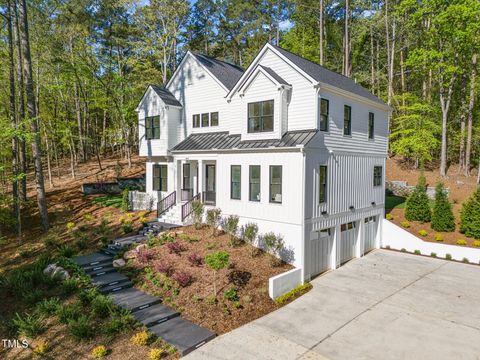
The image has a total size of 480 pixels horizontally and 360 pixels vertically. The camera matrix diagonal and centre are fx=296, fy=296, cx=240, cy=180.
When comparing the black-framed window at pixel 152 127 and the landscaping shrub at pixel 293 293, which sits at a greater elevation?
the black-framed window at pixel 152 127

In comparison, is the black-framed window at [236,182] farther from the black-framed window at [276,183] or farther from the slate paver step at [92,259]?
the slate paver step at [92,259]

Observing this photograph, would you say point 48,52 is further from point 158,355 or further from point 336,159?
point 158,355

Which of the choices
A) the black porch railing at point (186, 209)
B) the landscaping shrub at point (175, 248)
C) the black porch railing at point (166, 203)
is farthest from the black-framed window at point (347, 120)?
the black porch railing at point (166, 203)

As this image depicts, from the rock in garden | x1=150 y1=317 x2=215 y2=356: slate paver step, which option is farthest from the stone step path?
the rock in garden

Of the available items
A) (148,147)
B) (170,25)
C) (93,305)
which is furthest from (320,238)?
(170,25)

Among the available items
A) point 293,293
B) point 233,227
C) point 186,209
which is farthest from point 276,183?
point 186,209

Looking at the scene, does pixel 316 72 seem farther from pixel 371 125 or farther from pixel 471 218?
pixel 471 218

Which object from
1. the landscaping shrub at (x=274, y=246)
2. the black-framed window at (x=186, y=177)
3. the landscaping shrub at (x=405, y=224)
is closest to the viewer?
the landscaping shrub at (x=274, y=246)
